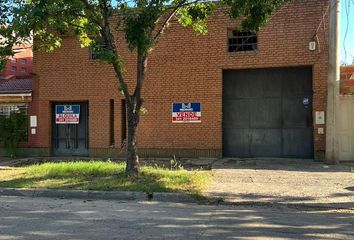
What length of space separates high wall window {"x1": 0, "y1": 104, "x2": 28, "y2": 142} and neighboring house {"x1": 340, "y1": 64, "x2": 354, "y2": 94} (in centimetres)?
1287

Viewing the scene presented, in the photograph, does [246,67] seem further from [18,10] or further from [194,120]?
[18,10]

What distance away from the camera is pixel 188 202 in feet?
33.5

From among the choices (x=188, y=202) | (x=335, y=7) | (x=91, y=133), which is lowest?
(x=188, y=202)

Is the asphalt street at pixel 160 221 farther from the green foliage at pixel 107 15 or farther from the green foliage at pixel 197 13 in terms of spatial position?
the green foliage at pixel 197 13

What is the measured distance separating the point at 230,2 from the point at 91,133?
9.97m

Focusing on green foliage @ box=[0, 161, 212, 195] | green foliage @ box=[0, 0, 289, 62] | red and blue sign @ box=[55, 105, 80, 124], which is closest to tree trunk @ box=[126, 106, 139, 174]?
green foliage @ box=[0, 161, 212, 195]

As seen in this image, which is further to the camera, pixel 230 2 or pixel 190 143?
pixel 190 143

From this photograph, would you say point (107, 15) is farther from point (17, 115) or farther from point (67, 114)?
point (17, 115)

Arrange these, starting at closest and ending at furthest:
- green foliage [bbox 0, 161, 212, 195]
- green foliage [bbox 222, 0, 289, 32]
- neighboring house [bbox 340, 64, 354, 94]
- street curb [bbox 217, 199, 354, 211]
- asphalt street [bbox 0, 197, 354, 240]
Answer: asphalt street [bbox 0, 197, 354, 240], street curb [bbox 217, 199, 354, 211], green foliage [bbox 222, 0, 289, 32], green foliage [bbox 0, 161, 212, 195], neighboring house [bbox 340, 64, 354, 94]

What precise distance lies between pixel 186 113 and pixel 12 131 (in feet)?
24.9

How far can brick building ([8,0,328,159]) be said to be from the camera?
16578 millimetres

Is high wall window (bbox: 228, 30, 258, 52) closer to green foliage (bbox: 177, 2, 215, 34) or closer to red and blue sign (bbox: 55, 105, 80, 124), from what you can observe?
green foliage (bbox: 177, 2, 215, 34)

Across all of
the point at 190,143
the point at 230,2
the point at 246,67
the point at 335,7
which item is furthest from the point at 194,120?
the point at 230,2

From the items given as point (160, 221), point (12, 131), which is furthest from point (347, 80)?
point (12, 131)
